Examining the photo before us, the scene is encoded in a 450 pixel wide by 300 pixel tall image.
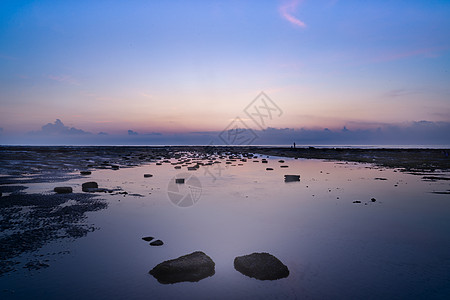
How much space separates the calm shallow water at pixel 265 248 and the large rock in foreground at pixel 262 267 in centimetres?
17

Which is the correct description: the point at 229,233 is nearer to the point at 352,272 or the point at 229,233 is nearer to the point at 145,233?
the point at 145,233

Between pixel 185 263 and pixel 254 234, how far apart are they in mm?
3838

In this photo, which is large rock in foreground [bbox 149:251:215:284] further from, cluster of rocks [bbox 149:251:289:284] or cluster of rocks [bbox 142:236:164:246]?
cluster of rocks [bbox 142:236:164:246]

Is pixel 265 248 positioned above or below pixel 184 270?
below

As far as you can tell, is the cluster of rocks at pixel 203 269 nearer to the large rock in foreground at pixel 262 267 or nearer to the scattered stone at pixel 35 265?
the large rock in foreground at pixel 262 267

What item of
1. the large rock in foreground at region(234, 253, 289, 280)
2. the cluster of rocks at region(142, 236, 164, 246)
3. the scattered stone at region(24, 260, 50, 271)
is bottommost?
the cluster of rocks at region(142, 236, 164, 246)

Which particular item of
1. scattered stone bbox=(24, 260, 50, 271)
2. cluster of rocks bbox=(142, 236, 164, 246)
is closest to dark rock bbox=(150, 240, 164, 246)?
cluster of rocks bbox=(142, 236, 164, 246)

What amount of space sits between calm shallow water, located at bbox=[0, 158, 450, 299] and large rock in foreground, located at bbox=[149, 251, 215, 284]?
0.18m

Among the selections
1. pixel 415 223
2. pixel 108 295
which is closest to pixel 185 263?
pixel 108 295

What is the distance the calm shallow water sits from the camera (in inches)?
236

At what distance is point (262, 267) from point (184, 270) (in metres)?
1.88

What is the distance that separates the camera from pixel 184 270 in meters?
6.50

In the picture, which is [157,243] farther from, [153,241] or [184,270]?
[184,270]

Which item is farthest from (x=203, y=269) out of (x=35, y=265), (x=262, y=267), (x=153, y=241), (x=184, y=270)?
(x=35, y=265)
